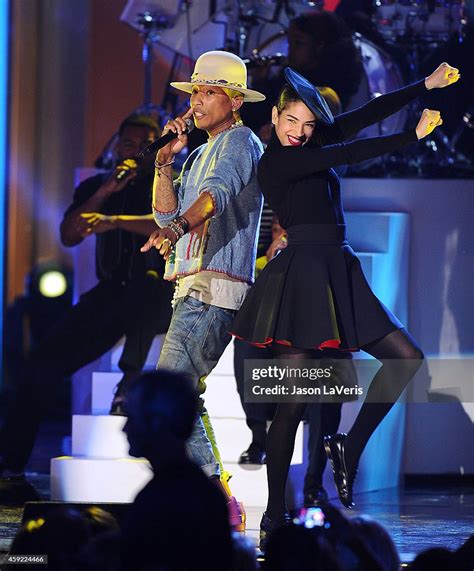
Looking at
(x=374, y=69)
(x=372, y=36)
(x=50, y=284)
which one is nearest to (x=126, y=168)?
(x=374, y=69)

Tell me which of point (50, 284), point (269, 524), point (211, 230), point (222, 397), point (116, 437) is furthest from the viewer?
point (50, 284)

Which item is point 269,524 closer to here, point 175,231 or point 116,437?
point 175,231

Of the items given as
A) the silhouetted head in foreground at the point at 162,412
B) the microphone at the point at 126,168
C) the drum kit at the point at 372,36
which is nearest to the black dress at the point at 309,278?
the silhouetted head in foreground at the point at 162,412

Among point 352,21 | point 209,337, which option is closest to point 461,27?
point 352,21

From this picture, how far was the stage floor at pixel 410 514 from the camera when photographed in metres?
4.90

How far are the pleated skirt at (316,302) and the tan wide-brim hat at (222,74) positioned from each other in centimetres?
53

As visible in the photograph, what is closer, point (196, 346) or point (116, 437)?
point (196, 346)

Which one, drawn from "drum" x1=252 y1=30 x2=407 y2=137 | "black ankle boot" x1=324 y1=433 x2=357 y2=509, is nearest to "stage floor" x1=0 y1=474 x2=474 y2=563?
"black ankle boot" x1=324 y1=433 x2=357 y2=509

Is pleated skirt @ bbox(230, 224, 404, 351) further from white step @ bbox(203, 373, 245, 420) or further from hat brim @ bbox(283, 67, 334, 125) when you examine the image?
white step @ bbox(203, 373, 245, 420)

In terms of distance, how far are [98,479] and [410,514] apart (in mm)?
1290

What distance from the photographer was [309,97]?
451cm

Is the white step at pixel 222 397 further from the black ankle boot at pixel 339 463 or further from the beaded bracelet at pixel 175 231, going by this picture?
the beaded bracelet at pixel 175 231

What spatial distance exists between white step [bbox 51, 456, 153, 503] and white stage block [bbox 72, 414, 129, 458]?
0.46 ft

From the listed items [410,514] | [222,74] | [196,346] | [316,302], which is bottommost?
[410,514]
